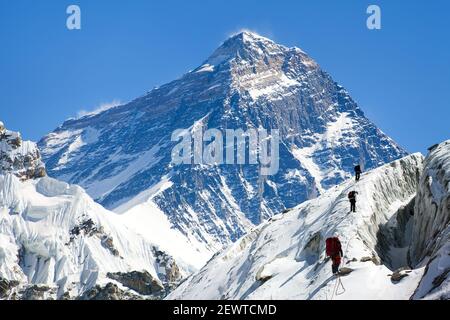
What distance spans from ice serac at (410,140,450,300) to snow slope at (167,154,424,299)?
236cm

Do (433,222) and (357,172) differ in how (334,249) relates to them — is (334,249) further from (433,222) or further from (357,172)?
(357,172)

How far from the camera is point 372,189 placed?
3216 inches

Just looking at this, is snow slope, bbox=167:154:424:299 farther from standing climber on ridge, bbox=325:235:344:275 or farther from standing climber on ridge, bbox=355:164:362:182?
standing climber on ridge, bbox=325:235:344:275

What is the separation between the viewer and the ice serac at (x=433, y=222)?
50.6 metres

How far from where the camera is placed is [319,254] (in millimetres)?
71125

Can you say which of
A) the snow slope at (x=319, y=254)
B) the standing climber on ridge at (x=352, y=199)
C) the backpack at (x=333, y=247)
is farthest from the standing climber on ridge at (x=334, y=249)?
the standing climber on ridge at (x=352, y=199)

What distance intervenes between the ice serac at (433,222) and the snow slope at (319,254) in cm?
236

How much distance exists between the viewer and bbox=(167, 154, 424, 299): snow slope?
188 feet

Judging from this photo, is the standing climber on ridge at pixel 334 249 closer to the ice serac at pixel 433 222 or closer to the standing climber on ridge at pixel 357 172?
the ice serac at pixel 433 222

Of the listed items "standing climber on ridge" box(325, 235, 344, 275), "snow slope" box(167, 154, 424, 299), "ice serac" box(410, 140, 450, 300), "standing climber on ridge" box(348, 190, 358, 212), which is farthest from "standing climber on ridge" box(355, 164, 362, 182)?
"standing climber on ridge" box(325, 235, 344, 275)

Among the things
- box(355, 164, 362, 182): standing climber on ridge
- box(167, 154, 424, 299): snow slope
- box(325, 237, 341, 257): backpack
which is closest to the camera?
box(167, 154, 424, 299): snow slope
